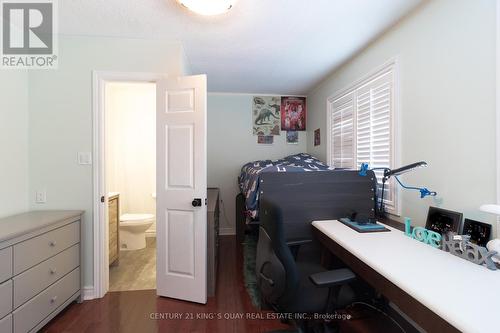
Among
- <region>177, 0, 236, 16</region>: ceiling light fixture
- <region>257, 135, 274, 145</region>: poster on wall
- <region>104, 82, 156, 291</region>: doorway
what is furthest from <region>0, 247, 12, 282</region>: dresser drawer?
<region>257, 135, 274, 145</region>: poster on wall

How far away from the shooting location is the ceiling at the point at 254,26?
1.69 m

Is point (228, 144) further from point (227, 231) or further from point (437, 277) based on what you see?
point (437, 277)

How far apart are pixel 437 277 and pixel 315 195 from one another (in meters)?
0.94

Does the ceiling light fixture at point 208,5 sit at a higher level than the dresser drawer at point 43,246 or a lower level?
higher

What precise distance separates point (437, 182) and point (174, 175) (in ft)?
6.67

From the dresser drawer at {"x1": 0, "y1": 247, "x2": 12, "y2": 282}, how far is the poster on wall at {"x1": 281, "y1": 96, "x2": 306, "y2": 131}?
3604 mm

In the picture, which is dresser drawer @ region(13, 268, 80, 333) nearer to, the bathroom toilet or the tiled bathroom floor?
the tiled bathroom floor

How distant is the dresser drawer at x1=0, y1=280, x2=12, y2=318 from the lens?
1335 mm

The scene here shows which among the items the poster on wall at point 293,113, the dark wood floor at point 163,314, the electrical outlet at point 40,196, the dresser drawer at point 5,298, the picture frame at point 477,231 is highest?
the poster on wall at point 293,113

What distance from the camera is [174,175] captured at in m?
2.07

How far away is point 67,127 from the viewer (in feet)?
6.93

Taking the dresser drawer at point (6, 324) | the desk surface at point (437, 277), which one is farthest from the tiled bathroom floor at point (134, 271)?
the desk surface at point (437, 277)

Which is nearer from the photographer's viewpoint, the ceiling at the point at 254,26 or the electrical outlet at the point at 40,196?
the ceiling at the point at 254,26

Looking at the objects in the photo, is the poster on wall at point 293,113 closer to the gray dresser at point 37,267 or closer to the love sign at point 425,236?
the love sign at point 425,236
